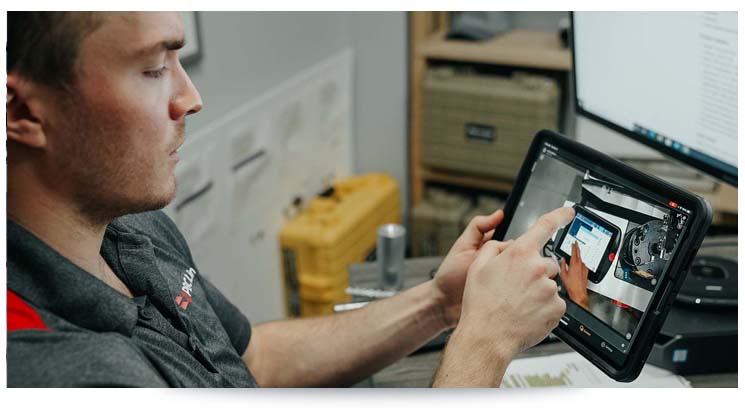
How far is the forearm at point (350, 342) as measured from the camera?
1.13 metres

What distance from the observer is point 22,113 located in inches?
26.3

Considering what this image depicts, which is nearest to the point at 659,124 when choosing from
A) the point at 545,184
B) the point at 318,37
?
the point at 545,184

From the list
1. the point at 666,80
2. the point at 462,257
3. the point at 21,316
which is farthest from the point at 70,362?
the point at 666,80

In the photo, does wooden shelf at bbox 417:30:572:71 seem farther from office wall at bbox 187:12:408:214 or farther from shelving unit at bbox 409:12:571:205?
office wall at bbox 187:12:408:214

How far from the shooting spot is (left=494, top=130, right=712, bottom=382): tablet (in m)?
0.84

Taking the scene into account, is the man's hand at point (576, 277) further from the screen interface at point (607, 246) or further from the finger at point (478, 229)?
the finger at point (478, 229)

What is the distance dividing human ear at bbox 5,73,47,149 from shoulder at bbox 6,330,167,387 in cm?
17

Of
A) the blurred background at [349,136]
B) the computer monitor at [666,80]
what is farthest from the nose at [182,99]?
the blurred background at [349,136]

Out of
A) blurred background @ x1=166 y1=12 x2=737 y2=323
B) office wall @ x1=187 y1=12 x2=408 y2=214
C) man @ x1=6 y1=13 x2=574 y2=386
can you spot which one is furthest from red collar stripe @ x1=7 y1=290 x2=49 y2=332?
office wall @ x1=187 y1=12 x2=408 y2=214

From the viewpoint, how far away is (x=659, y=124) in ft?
4.01

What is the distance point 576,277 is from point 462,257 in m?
0.18

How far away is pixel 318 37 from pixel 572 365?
174cm
